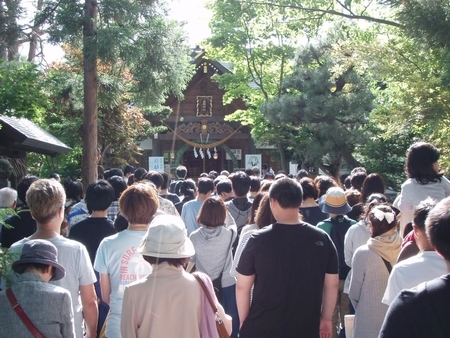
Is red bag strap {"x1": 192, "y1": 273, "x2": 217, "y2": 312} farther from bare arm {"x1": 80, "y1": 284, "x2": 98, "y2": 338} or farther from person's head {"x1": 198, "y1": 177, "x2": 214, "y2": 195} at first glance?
person's head {"x1": 198, "y1": 177, "x2": 214, "y2": 195}

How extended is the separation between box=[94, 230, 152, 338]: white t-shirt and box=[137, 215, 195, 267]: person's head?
70cm

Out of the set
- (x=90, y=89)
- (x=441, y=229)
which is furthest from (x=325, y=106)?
(x=441, y=229)

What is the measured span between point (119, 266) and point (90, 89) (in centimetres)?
703

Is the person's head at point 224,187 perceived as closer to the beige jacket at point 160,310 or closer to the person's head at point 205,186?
the person's head at point 205,186

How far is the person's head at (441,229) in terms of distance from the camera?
1.76m

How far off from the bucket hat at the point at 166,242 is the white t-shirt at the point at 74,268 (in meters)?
0.63

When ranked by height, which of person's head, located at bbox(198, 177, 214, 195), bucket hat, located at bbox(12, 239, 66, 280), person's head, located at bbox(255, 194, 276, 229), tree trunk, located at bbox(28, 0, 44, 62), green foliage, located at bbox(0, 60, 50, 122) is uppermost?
tree trunk, located at bbox(28, 0, 44, 62)

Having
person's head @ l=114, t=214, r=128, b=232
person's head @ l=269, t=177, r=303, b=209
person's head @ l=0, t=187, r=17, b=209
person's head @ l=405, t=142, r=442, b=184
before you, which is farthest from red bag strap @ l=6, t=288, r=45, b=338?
person's head @ l=405, t=142, r=442, b=184

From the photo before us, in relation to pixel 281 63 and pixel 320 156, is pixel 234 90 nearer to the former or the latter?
pixel 281 63

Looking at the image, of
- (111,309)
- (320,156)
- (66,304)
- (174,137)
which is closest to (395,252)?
(111,309)

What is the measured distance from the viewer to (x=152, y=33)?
9641 mm

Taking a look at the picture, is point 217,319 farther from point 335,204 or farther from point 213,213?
point 335,204

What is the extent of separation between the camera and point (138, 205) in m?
3.56

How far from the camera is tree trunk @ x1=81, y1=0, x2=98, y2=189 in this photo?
365 inches
